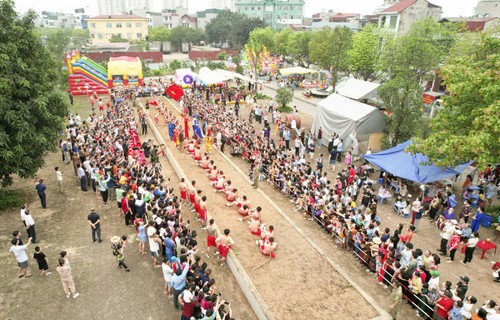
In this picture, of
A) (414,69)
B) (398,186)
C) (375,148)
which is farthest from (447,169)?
(414,69)

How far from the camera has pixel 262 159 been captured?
54.1ft

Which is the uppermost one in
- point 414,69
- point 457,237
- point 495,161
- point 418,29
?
point 418,29

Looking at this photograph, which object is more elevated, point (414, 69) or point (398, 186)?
point (414, 69)

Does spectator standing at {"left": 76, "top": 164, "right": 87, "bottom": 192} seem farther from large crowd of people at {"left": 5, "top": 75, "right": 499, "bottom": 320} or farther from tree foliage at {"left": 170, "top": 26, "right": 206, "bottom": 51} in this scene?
tree foliage at {"left": 170, "top": 26, "right": 206, "bottom": 51}

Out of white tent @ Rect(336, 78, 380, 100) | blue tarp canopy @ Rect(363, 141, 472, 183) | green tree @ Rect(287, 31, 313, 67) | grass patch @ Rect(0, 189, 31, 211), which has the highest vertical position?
green tree @ Rect(287, 31, 313, 67)

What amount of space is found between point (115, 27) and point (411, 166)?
3755 inches

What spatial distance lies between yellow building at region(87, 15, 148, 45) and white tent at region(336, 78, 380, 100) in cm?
8171

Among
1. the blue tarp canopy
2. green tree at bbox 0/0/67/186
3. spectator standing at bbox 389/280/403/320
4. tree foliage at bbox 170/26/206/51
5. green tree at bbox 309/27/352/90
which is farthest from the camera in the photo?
tree foliage at bbox 170/26/206/51

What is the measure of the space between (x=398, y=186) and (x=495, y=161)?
3.82 m

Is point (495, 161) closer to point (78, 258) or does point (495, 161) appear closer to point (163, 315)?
point (163, 315)

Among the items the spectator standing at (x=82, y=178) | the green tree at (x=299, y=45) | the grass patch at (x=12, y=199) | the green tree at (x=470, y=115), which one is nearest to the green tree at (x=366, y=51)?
the green tree at (x=299, y=45)

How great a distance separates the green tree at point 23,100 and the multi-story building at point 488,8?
62.5 metres

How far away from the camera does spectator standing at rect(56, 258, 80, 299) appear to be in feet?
26.8

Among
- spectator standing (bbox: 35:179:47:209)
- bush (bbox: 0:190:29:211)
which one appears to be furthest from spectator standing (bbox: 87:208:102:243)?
bush (bbox: 0:190:29:211)
